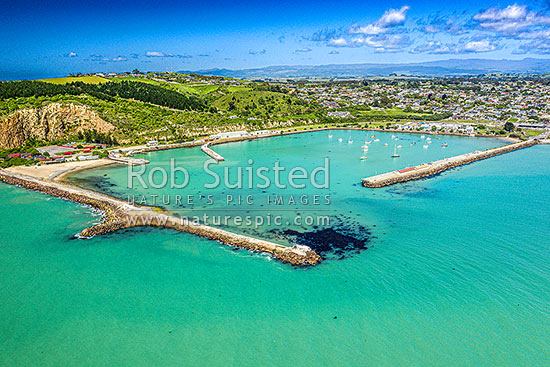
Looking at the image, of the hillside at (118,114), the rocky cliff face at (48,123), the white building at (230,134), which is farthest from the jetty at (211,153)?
the rocky cliff face at (48,123)

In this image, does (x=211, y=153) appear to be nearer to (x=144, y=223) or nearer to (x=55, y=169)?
(x=55, y=169)

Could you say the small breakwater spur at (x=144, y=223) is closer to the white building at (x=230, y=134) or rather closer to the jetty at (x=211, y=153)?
the jetty at (x=211, y=153)

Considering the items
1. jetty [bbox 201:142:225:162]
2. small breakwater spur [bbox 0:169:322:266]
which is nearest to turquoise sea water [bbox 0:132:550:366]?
small breakwater spur [bbox 0:169:322:266]

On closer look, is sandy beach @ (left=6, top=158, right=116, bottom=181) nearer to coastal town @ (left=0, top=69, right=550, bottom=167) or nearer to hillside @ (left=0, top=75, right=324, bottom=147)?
coastal town @ (left=0, top=69, right=550, bottom=167)

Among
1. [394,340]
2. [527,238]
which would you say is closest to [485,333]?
[394,340]

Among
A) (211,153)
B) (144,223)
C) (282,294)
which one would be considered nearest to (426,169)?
(282,294)
